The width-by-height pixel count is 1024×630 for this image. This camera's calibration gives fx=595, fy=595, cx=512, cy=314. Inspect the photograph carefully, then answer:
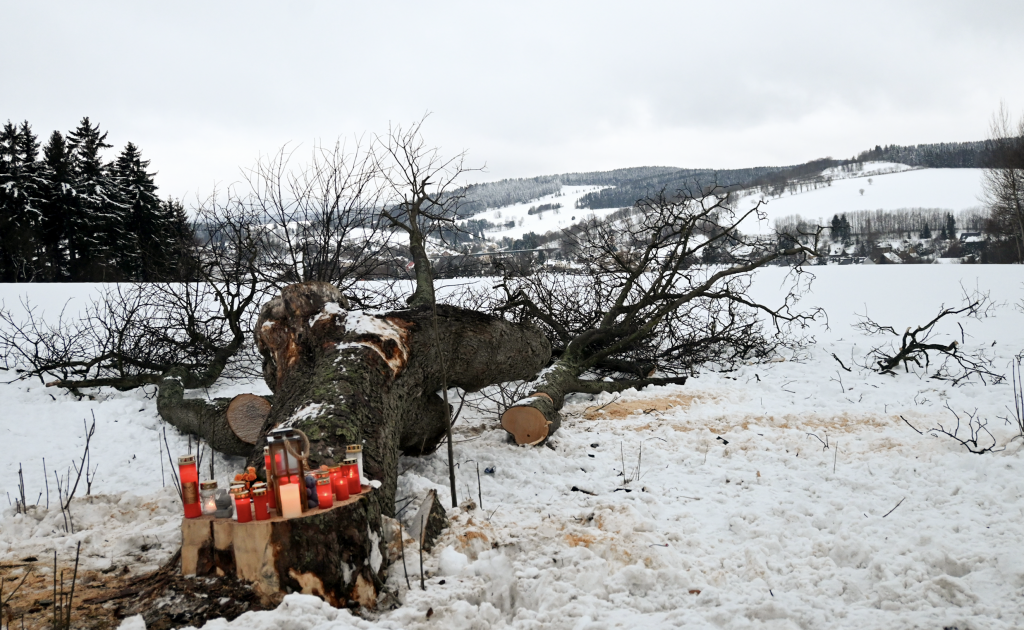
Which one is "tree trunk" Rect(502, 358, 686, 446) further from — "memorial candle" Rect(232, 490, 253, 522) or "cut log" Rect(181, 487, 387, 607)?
"memorial candle" Rect(232, 490, 253, 522)

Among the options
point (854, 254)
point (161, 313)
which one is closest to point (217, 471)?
point (161, 313)

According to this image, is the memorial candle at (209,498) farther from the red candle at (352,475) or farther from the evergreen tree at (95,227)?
the evergreen tree at (95,227)

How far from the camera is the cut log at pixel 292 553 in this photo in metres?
2.53

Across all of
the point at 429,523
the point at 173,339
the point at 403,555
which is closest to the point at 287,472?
the point at 403,555

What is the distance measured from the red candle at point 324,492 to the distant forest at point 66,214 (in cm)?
2393

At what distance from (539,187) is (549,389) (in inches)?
4764

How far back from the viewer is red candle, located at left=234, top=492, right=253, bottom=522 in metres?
2.56

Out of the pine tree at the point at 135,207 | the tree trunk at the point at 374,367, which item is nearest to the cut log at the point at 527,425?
the tree trunk at the point at 374,367

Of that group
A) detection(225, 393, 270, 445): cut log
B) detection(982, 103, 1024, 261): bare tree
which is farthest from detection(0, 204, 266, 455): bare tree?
detection(982, 103, 1024, 261): bare tree

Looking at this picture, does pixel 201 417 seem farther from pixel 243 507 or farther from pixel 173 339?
pixel 243 507

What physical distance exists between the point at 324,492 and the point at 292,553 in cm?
27

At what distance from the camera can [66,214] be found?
24047 mm

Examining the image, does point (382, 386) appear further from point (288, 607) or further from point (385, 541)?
point (288, 607)

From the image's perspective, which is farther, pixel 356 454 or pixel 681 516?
pixel 681 516
